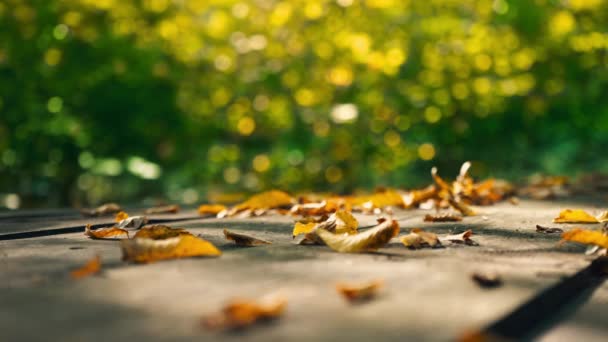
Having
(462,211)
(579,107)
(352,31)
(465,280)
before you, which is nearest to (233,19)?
(352,31)

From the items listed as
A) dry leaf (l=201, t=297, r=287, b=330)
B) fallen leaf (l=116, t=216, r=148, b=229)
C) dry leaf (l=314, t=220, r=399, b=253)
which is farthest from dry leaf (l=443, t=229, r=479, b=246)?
fallen leaf (l=116, t=216, r=148, b=229)

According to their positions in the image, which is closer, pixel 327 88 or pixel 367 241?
pixel 367 241

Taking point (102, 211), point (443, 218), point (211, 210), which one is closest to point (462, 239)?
point (443, 218)

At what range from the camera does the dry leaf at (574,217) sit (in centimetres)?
A: 193

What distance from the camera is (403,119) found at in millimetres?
5840

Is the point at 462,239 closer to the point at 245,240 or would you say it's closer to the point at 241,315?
the point at 245,240

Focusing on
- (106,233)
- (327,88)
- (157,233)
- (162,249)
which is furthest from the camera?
(327,88)

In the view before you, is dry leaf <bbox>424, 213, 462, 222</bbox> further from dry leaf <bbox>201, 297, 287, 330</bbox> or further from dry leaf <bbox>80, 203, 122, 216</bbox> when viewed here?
dry leaf <bbox>80, 203, 122, 216</bbox>

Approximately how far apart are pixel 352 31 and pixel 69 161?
284cm

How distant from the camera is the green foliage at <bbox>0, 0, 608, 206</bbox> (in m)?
5.41

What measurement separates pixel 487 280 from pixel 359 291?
0.24 metres

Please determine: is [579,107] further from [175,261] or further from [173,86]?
[175,261]

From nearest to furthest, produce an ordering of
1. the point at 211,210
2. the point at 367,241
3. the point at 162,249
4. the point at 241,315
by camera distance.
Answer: the point at 241,315, the point at 162,249, the point at 367,241, the point at 211,210

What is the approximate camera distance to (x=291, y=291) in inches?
40.4
